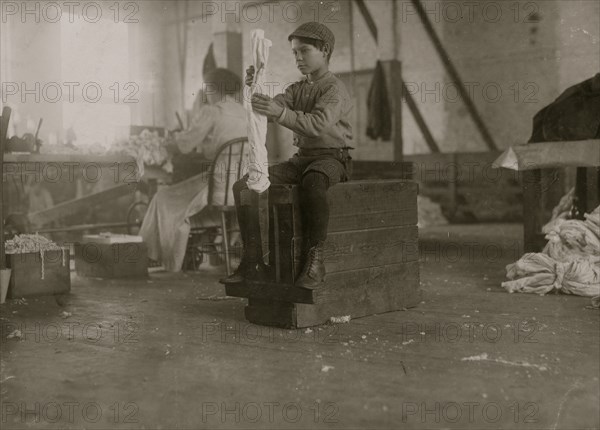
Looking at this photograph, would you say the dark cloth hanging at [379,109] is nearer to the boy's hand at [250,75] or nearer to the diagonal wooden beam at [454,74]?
the diagonal wooden beam at [454,74]

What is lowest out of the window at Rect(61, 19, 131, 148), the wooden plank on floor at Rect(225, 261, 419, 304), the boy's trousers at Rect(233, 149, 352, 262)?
the wooden plank on floor at Rect(225, 261, 419, 304)

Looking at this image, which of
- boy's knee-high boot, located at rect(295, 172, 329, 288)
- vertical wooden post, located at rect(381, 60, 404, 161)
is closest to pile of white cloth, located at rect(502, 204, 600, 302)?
boy's knee-high boot, located at rect(295, 172, 329, 288)

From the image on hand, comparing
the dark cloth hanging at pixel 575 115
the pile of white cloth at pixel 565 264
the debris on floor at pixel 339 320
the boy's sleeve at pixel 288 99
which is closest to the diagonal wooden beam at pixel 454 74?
the dark cloth hanging at pixel 575 115

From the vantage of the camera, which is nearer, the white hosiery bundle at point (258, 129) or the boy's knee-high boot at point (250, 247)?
the white hosiery bundle at point (258, 129)

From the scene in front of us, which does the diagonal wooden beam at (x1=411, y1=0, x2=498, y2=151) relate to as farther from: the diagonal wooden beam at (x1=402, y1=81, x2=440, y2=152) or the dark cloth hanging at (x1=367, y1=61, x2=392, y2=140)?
the dark cloth hanging at (x1=367, y1=61, x2=392, y2=140)

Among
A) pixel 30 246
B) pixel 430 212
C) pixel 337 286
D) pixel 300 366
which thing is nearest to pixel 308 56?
pixel 337 286

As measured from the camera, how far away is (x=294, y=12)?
41.3ft

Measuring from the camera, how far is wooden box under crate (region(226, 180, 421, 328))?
3.59m

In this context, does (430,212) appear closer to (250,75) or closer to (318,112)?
(318,112)

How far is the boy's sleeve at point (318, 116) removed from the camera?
359 cm

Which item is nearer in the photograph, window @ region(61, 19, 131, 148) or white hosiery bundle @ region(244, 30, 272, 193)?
white hosiery bundle @ region(244, 30, 272, 193)

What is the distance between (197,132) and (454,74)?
6.57m

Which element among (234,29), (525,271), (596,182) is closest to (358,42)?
(234,29)

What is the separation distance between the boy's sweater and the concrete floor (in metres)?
Result: 0.96
